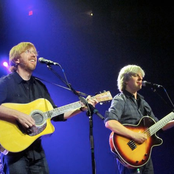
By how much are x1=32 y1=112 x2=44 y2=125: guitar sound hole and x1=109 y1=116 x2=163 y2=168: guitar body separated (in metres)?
1.04

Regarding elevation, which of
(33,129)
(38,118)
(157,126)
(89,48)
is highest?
(89,48)

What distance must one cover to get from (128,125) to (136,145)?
0.28 meters

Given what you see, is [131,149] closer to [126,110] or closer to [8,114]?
[126,110]

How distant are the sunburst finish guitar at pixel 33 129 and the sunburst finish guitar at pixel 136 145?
770 mm

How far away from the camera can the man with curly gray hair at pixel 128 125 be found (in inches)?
119

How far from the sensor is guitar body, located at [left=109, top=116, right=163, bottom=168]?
300cm

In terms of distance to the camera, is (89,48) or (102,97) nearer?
(102,97)

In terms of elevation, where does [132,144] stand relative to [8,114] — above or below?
below

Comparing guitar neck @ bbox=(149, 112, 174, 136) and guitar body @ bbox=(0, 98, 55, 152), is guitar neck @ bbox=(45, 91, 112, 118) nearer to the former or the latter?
guitar body @ bbox=(0, 98, 55, 152)

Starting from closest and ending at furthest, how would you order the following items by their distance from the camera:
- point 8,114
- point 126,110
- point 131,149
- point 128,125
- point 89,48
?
point 8,114 → point 131,149 → point 128,125 → point 126,110 → point 89,48

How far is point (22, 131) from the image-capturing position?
2344mm

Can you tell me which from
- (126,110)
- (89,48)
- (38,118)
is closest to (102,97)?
(126,110)

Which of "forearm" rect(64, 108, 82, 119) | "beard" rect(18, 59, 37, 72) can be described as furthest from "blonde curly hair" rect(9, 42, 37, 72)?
"forearm" rect(64, 108, 82, 119)

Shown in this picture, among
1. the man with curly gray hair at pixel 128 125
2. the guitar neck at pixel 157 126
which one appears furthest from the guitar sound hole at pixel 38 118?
the guitar neck at pixel 157 126
